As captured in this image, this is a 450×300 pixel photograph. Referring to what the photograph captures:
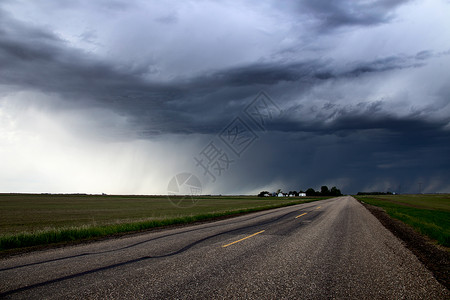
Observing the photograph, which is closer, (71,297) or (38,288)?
(71,297)

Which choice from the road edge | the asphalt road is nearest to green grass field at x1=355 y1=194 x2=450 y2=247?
the road edge

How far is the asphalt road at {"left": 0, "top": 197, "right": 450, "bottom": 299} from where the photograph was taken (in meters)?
5.23

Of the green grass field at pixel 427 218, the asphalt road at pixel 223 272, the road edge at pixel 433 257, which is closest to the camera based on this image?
the asphalt road at pixel 223 272

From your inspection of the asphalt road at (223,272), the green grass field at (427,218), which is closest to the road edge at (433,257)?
the asphalt road at (223,272)

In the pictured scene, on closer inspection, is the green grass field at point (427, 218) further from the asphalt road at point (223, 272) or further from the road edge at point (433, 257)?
the asphalt road at point (223, 272)

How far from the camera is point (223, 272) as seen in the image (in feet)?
21.0

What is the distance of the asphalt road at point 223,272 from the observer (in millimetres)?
5227

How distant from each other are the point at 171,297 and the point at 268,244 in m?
5.57

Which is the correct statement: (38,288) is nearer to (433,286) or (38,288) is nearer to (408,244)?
(433,286)

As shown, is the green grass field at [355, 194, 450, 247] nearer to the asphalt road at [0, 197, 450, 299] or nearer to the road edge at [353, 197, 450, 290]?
the road edge at [353, 197, 450, 290]

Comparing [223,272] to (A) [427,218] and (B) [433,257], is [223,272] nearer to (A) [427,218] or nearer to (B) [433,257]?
(B) [433,257]

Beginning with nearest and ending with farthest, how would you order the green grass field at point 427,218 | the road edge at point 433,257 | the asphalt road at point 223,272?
the asphalt road at point 223,272, the road edge at point 433,257, the green grass field at point 427,218

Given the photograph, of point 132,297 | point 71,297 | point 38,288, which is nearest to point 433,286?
point 132,297

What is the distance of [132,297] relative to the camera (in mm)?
4965
